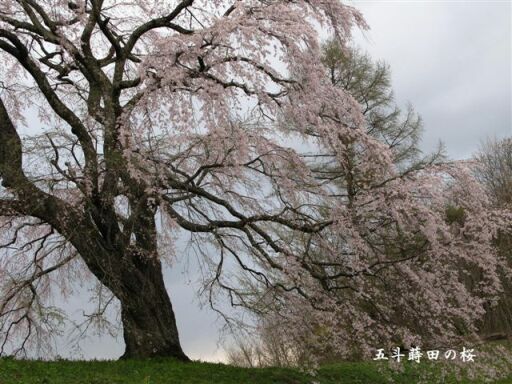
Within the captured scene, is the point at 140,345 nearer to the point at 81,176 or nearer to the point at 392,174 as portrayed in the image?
the point at 81,176

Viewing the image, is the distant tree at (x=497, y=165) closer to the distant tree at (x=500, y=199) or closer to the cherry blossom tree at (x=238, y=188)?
the distant tree at (x=500, y=199)

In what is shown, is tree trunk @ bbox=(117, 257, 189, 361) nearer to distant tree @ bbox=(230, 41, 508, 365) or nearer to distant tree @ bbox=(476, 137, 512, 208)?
distant tree @ bbox=(230, 41, 508, 365)

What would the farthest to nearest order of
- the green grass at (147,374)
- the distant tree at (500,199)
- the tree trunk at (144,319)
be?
the distant tree at (500,199) → the tree trunk at (144,319) → the green grass at (147,374)

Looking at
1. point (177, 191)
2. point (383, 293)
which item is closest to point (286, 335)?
point (383, 293)

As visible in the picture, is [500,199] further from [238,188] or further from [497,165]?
[238,188]

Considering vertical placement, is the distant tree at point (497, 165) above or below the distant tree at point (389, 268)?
above

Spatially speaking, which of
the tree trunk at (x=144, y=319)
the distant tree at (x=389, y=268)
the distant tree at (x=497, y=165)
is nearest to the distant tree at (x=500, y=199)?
the distant tree at (x=497, y=165)

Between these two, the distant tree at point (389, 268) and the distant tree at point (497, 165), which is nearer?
the distant tree at point (389, 268)

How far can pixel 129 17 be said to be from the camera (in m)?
11.7

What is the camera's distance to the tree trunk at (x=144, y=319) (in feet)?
31.2

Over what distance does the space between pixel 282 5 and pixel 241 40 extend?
97 cm

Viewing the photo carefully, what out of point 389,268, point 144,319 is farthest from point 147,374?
point 389,268

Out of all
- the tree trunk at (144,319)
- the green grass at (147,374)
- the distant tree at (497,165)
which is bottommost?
the green grass at (147,374)

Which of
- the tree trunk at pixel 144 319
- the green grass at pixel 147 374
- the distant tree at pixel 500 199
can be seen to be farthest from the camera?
the distant tree at pixel 500 199
